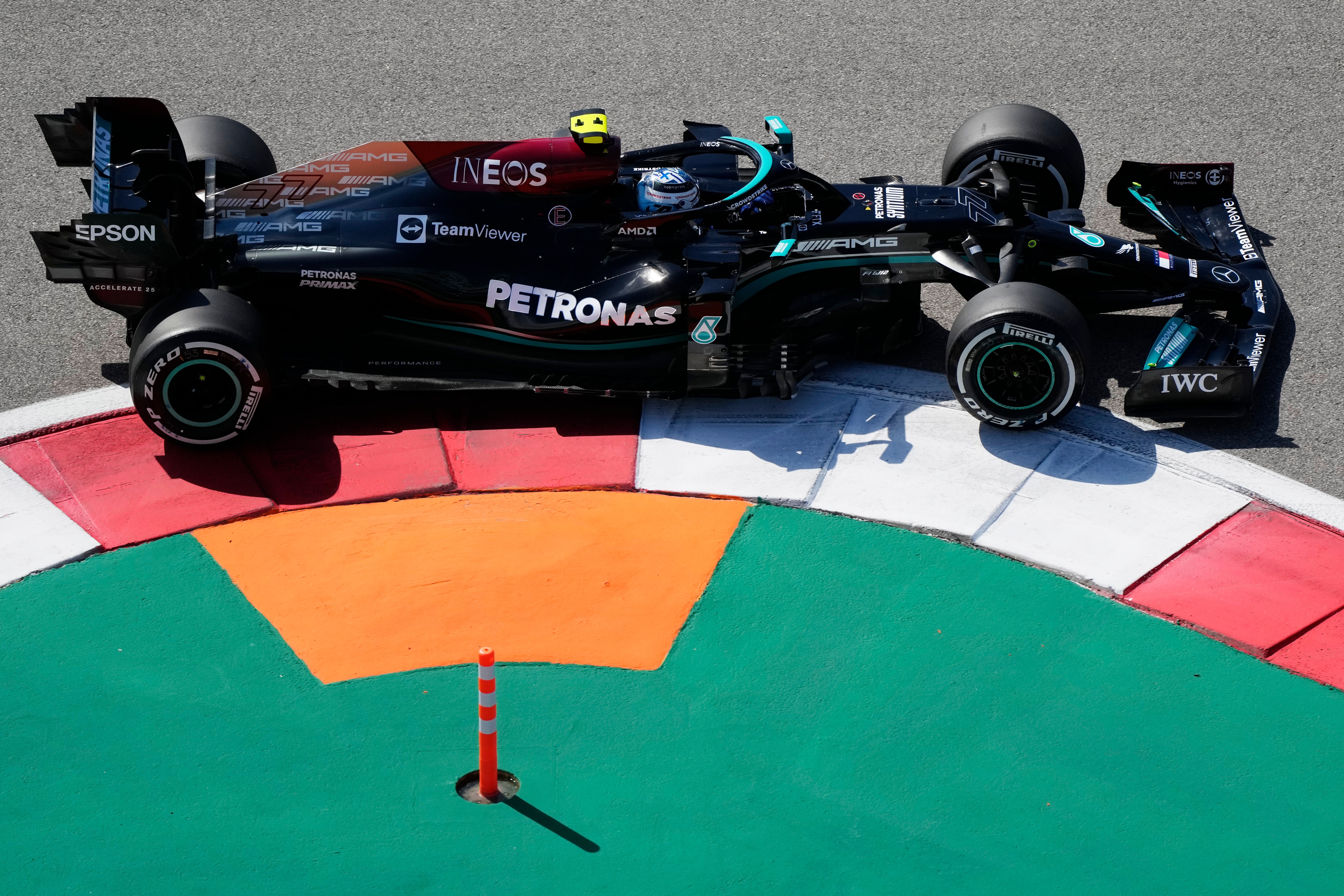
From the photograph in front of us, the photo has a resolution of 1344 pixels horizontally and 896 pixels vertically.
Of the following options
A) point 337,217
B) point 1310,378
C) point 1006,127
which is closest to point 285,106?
point 337,217

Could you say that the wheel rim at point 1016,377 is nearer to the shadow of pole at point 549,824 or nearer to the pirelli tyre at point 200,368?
the shadow of pole at point 549,824

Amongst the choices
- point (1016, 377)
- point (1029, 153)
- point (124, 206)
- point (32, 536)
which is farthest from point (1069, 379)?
point (32, 536)

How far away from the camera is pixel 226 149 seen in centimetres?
958

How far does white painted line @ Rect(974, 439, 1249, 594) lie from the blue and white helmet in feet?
8.90

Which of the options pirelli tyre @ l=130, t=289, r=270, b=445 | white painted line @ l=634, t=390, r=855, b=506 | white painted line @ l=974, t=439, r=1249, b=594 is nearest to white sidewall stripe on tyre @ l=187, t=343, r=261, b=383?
pirelli tyre @ l=130, t=289, r=270, b=445

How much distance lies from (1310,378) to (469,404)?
5547mm

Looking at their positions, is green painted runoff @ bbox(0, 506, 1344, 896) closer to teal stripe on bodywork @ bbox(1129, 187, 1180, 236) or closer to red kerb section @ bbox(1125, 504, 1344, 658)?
red kerb section @ bbox(1125, 504, 1344, 658)

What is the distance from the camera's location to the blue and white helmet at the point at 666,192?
871cm

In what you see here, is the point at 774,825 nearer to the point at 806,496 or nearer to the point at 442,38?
the point at 806,496

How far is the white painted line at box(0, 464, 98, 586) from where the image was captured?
24.5ft

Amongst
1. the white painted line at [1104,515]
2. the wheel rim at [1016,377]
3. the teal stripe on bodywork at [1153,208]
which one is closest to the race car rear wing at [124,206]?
the wheel rim at [1016,377]

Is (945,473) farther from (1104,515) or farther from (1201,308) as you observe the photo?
(1201,308)

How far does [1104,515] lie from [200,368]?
5258 millimetres

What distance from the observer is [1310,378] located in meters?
9.27
